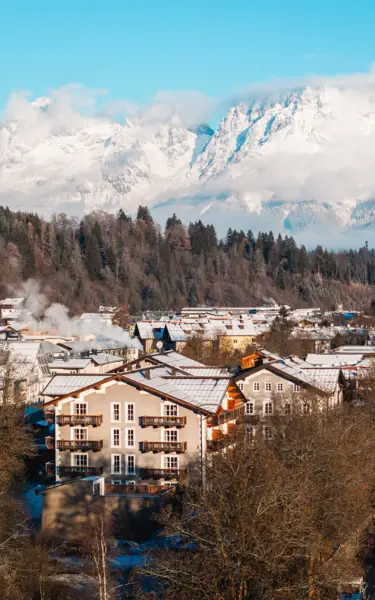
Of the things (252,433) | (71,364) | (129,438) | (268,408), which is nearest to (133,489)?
(129,438)

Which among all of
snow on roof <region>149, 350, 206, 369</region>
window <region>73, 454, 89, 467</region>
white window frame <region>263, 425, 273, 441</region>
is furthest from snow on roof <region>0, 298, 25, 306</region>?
window <region>73, 454, 89, 467</region>

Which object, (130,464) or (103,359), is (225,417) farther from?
(103,359)

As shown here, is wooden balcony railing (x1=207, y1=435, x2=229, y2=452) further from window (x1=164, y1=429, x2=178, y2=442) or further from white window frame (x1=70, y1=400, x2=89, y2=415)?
white window frame (x1=70, y1=400, x2=89, y2=415)

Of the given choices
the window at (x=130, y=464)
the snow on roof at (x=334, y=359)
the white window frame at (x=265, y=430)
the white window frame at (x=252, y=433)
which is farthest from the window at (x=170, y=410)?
the snow on roof at (x=334, y=359)

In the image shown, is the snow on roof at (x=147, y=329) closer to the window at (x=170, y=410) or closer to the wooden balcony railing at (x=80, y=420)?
the wooden balcony railing at (x=80, y=420)

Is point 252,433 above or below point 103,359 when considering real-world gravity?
below

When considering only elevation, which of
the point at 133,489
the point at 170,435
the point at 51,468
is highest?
the point at 170,435
